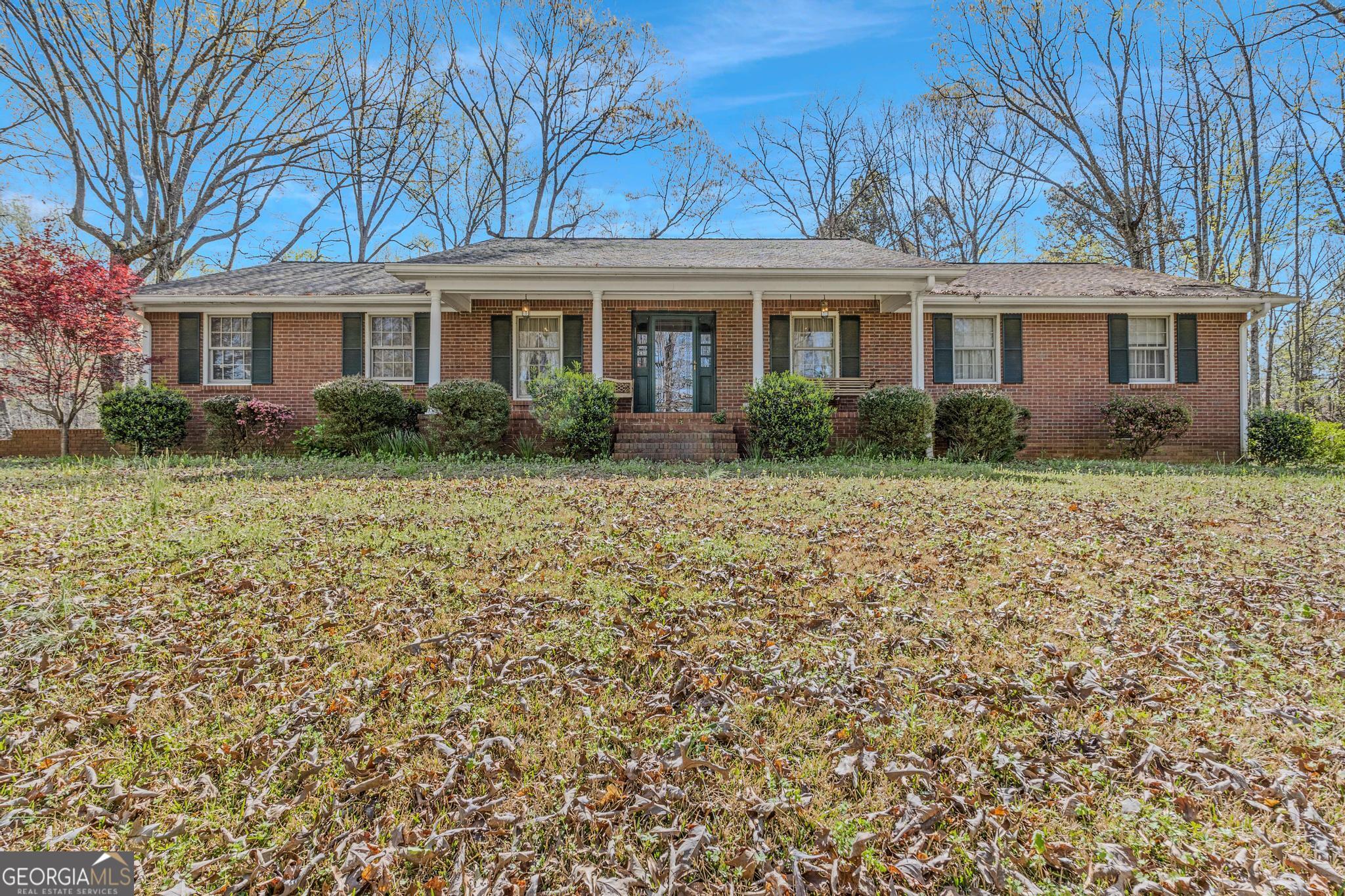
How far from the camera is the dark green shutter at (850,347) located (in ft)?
41.7

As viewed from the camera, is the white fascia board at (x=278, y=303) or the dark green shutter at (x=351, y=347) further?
the dark green shutter at (x=351, y=347)

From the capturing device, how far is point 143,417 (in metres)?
10.9

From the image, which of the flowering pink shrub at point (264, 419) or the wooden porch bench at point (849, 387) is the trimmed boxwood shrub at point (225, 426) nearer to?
the flowering pink shrub at point (264, 419)

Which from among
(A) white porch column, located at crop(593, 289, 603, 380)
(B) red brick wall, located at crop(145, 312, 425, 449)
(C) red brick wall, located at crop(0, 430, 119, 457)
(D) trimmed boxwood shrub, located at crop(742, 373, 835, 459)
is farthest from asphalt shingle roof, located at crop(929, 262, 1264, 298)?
(C) red brick wall, located at crop(0, 430, 119, 457)

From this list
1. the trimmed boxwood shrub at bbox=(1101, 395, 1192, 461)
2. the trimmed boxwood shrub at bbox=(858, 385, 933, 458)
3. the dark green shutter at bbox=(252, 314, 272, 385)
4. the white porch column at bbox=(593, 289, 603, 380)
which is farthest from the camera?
the dark green shutter at bbox=(252, 314, 272, 385)

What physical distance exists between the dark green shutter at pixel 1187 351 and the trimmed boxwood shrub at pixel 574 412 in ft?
37.1

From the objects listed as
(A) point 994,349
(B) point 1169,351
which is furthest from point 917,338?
(B) point 1169,351

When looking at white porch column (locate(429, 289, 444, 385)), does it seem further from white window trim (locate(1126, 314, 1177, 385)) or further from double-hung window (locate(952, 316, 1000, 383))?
white window trim (locate(1126, 314, 1177, 385))

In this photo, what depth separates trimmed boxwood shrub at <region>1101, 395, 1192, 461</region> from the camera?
1161cm

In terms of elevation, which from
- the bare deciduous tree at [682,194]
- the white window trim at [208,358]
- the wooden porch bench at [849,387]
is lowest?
the wooden porch bench at [849,387]

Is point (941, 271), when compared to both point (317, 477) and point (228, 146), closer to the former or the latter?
point (317, 477)

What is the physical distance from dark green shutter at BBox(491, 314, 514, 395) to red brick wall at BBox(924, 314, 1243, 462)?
828cm

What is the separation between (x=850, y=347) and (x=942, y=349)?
1834mm

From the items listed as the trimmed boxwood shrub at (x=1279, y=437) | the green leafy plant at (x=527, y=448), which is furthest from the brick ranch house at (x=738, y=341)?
the green leafy plant at (x=527, y=448)
